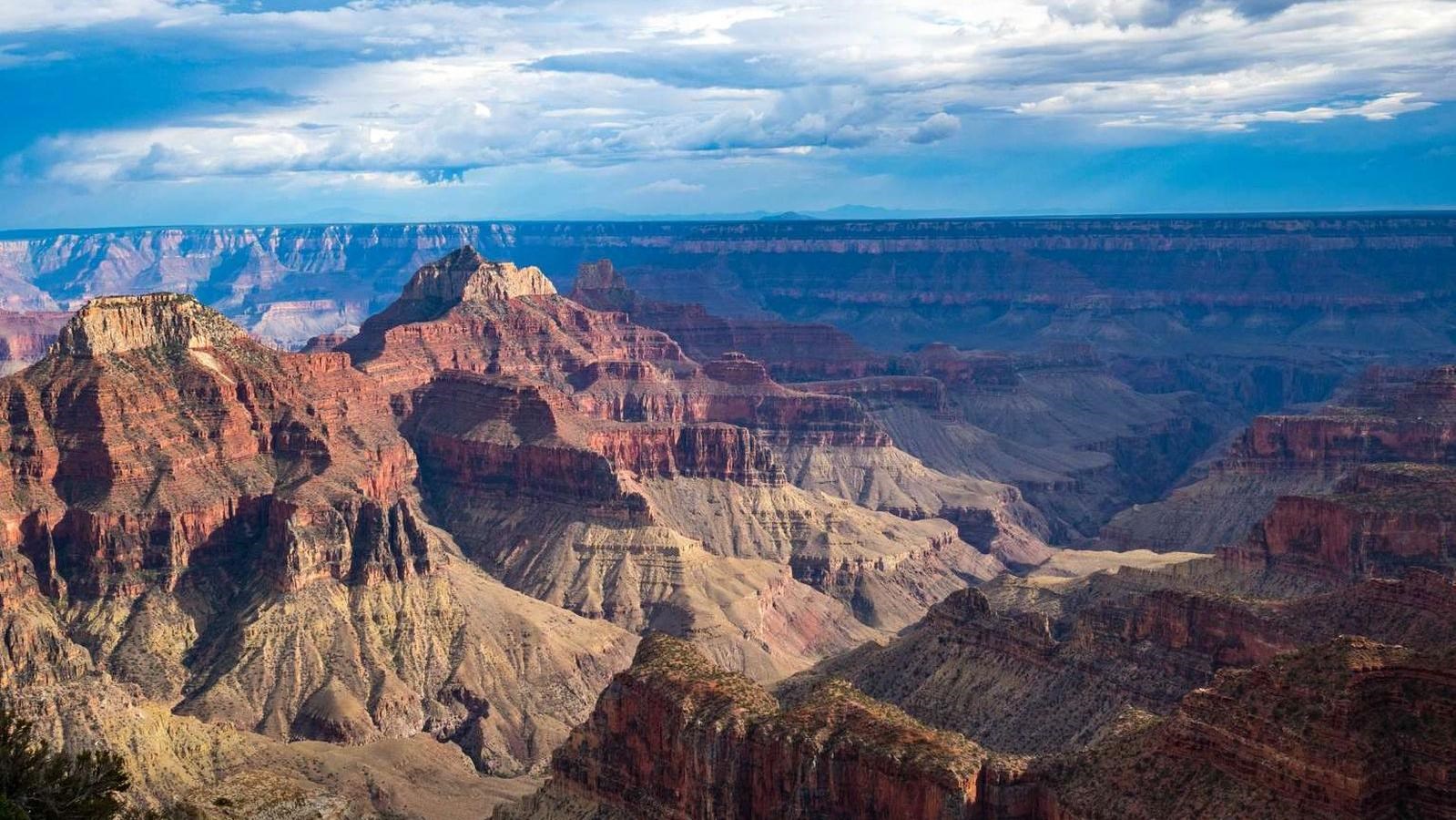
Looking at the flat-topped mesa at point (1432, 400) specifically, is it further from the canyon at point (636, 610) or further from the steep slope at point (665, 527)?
the steep slope at point (665, 527)

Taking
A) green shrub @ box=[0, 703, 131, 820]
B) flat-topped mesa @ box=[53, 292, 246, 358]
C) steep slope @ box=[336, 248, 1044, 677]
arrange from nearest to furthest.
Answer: green shrub @ box=[0, 703, 131, 820] < flat-topped mesa @ box=[53, 292, 246, 358] < steep slope @ box=[336, 248, 1044, 677]

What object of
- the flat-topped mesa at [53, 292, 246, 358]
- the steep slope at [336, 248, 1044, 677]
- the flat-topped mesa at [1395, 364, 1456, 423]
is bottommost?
the steep slope at [336, 248, 1044, 677]

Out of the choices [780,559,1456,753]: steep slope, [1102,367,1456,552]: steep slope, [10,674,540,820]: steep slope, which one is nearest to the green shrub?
[10,674,540,820]: steep slope

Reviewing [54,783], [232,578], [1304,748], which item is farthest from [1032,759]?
[232,578]

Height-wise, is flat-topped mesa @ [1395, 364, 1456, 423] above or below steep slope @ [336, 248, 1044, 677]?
above

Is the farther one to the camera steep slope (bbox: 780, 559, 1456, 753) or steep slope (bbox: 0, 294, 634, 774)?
steep slope (bbox: 0, 294, 634, 774)

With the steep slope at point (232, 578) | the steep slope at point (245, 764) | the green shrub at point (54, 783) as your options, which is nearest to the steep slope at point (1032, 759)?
the steep slope at point (245, 764)

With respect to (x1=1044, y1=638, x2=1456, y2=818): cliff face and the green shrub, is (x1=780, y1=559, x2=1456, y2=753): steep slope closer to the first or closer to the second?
(x1=1044, y1=638, x2=1456, y2=818): cliff face
